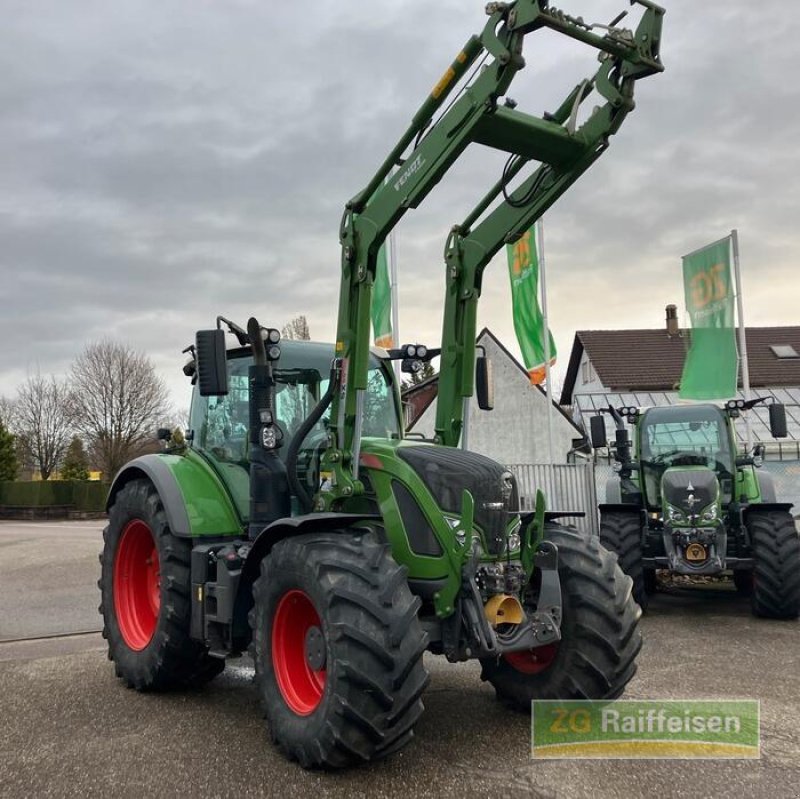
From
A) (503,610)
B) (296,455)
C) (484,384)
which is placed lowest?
(503,610)

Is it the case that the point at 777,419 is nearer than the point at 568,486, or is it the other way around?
the point at 777,419

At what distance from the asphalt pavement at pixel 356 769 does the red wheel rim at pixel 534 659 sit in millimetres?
277

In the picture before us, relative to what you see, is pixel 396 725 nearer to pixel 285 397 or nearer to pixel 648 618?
pixel 285 397

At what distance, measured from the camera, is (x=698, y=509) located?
831cm

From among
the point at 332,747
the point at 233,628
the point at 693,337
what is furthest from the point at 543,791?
the point at 693,337

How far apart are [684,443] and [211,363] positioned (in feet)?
21.3

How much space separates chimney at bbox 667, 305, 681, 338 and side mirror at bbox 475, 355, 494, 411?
2878 centimetres

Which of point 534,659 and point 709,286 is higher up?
point 709,286

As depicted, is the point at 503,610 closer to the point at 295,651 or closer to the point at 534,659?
the point at 534,659

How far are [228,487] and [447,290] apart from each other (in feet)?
6.44

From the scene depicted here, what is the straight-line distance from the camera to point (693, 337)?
14930 mm

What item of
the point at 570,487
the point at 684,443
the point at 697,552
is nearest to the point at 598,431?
the point at 684,443

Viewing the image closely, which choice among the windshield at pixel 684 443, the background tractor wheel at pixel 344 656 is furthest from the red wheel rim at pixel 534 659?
the windshield at pixel 684 443

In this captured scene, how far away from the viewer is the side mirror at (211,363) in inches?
179
